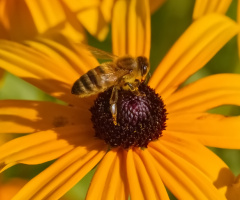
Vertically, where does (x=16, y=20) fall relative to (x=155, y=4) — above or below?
above

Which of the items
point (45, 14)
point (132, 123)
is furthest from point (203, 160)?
point (45, 14)

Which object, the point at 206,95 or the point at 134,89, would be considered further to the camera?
the point at 206,95

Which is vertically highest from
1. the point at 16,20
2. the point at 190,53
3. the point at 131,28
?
the point at 16,20

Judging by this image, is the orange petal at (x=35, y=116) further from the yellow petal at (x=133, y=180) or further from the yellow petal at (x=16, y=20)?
the yellow petal at (x=16, y=20)

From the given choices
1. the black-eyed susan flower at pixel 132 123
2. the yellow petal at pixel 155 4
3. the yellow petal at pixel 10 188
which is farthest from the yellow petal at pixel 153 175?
the yellow petal at pixel 155 4

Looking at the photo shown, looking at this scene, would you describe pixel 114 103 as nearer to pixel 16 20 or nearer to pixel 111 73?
pixel 111 73

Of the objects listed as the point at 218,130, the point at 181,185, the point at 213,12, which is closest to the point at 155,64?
the point at 213,12
